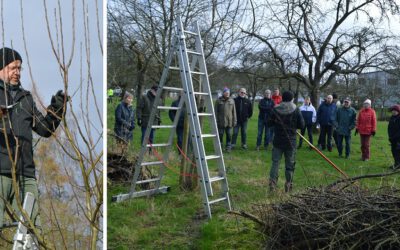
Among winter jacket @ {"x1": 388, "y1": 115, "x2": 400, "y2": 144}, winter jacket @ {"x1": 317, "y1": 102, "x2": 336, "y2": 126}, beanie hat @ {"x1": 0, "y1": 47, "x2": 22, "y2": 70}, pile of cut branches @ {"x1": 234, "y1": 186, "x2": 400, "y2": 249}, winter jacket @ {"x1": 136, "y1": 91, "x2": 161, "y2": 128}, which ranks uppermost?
beanie hat @ {"x1": 0, "y1": 47, "x2": 22, "y2": 70}

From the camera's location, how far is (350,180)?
144 inches

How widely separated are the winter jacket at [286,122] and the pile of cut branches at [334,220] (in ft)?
6.10

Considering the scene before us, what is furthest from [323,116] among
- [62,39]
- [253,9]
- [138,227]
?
[62,39]

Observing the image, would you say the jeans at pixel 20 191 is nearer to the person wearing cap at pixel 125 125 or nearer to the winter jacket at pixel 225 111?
the person wearing cap at pixel 125 125

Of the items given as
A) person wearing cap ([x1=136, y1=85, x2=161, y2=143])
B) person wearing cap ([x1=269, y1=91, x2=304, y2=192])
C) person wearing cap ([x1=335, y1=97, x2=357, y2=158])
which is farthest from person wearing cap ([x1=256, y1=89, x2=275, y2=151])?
person wearing cap ([x1=136, y1=85, x2=161, y2=143])

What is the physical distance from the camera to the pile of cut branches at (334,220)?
9.68 ft

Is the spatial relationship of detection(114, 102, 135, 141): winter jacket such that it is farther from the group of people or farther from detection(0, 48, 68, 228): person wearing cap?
the group of people

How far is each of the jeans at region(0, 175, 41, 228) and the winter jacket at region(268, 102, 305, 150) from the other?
364 cm

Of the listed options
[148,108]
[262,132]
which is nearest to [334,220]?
[148,108]

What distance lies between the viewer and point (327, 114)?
8969mm

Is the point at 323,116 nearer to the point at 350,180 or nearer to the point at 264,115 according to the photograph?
the point at 264,115

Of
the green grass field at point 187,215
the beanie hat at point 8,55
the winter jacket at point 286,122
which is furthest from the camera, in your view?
the winter jacket at point 286,122

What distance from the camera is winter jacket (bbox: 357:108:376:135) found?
27.4ft

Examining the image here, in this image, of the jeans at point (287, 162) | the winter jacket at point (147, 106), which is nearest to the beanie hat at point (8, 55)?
the winter jacket at point (147, 106)
